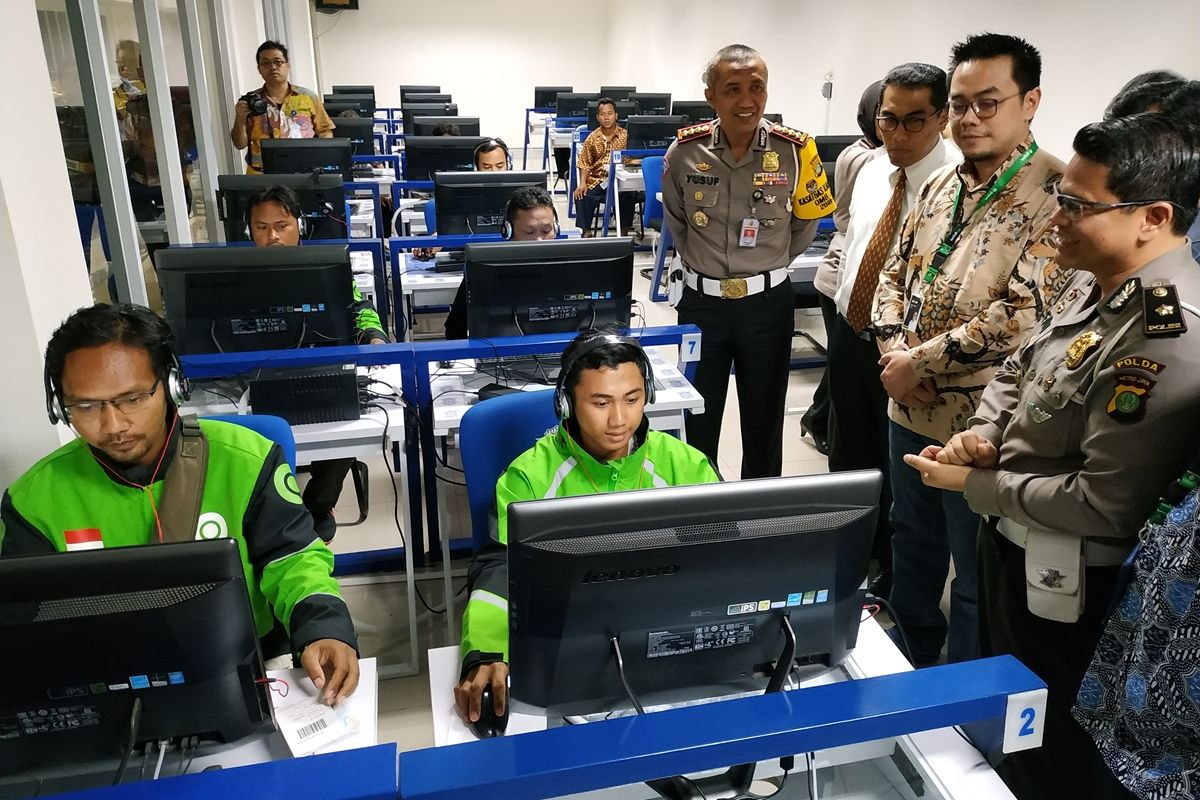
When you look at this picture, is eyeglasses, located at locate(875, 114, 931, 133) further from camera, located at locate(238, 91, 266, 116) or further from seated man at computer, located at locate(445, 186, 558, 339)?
camera, located at locate(238, 91, 266, 116)

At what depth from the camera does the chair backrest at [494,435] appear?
1686 millimetres

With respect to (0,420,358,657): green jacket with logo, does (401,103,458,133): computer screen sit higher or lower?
higher

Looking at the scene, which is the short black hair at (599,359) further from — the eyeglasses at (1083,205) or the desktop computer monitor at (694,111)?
the desktop computer monitor at (694,111)

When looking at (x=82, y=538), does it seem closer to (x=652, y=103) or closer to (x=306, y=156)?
(x=306, y=156)

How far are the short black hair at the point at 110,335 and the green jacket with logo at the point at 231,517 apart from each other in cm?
12

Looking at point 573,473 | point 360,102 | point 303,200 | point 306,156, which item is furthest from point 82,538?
point 360,102

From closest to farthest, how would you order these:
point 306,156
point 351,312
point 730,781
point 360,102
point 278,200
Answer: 1. point 730,781
2. point 351,312
3. point 278,200
4. point 306,156
5. point 360,102

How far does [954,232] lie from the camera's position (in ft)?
5.80

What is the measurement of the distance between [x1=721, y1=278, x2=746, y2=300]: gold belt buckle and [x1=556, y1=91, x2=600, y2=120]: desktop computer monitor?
7.72m

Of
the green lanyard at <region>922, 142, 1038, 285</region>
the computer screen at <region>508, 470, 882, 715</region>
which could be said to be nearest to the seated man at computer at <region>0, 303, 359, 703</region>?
the computer screen at <region>508, 470, 882, 715</region>

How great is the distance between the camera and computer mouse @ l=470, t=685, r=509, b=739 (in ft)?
3.72

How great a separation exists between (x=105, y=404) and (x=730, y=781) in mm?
1072

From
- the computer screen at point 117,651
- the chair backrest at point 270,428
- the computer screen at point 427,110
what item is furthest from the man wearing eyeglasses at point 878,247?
the computer screen at point 427,110

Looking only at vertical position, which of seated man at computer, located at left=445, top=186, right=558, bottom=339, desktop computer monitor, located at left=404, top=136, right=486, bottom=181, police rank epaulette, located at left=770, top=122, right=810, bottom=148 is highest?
police rank epaulette, located at left=770, top=122, right=810, bottom=148
